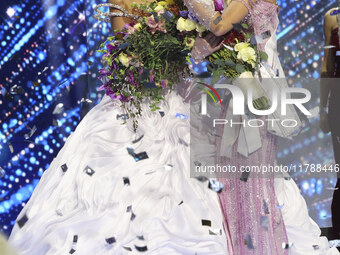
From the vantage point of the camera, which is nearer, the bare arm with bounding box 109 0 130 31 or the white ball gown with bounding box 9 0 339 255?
the white ball gown with bounding box 9 0 339 255

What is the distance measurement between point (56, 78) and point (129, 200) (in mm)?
1966

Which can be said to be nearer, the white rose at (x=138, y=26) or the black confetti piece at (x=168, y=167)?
the black confetti piece at (x=168, y=167)

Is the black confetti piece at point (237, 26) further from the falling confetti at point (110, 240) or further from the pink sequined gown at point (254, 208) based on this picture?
the falling confetti at point (110, 240)

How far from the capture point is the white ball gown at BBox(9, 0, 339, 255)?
Result: 188cm

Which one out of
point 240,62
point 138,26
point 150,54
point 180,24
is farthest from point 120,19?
point 240,62

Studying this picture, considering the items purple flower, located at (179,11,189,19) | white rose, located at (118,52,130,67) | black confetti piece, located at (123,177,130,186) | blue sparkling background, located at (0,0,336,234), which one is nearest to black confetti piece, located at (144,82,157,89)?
white rose, located at (118,52,130,67)

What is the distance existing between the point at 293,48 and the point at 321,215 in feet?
4.23

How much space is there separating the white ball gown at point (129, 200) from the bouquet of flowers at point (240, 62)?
0.20m

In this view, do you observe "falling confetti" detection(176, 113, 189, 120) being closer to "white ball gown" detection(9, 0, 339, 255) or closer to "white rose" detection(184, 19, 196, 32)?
"white ball gown" detection(9, 0, 339, 255)

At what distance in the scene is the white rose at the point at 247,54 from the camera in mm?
1913

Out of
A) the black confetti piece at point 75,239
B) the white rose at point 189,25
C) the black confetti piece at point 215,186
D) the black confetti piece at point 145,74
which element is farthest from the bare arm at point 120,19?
the black confetti piece at point 75,239

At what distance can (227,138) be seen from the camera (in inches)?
80.4

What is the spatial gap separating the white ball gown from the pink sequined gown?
0.08m

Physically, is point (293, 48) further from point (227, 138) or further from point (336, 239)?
point (227, 138)
